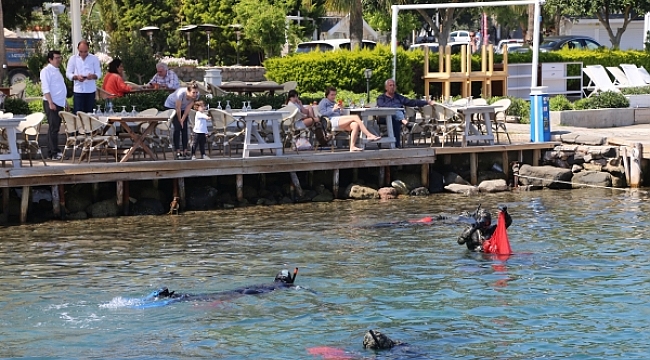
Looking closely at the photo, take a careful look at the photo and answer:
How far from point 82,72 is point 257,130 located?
9.62 ft

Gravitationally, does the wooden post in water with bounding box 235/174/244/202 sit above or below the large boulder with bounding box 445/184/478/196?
above

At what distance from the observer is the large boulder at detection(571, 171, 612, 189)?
64.1 feet

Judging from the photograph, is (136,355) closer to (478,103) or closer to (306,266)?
(306,266)

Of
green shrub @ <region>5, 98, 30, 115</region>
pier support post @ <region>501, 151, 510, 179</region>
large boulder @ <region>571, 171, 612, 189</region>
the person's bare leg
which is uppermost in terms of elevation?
green shrub @ <region>5, 98, 30, 115</region>

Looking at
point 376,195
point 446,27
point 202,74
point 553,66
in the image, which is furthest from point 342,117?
point 446,27

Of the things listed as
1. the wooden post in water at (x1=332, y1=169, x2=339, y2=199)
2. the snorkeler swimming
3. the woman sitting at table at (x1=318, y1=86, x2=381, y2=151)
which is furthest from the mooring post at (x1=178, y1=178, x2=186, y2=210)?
the snorkeler swimming

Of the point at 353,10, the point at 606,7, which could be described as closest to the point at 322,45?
the point at 353,10

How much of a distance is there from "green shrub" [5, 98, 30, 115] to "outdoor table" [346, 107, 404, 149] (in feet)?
21.3

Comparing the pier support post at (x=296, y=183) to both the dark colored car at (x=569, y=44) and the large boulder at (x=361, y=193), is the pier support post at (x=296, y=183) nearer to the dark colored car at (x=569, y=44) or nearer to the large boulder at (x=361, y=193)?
the large boulder at (x=361, y=193)

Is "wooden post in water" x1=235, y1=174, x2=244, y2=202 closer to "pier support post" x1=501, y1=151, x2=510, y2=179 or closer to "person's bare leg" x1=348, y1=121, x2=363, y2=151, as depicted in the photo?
"person's bare leg" x1=348, y1=121, x2=363, y2=151

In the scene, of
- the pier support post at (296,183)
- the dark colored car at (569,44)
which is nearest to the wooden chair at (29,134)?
the pier support post at (296,183)

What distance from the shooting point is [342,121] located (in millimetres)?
18656

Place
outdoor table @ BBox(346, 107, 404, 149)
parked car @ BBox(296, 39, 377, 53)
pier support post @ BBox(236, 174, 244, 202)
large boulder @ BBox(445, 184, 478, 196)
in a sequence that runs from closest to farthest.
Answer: pier support post @ BBox(236, 174, 244, 202), outdoor table @ BBox(346, 107, 404, 149), large boulder @ BBox(445, 184, 478, 196), parked car @ BBox(296, 39, 377, 53)

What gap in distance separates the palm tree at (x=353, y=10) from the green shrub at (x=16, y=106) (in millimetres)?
13477
